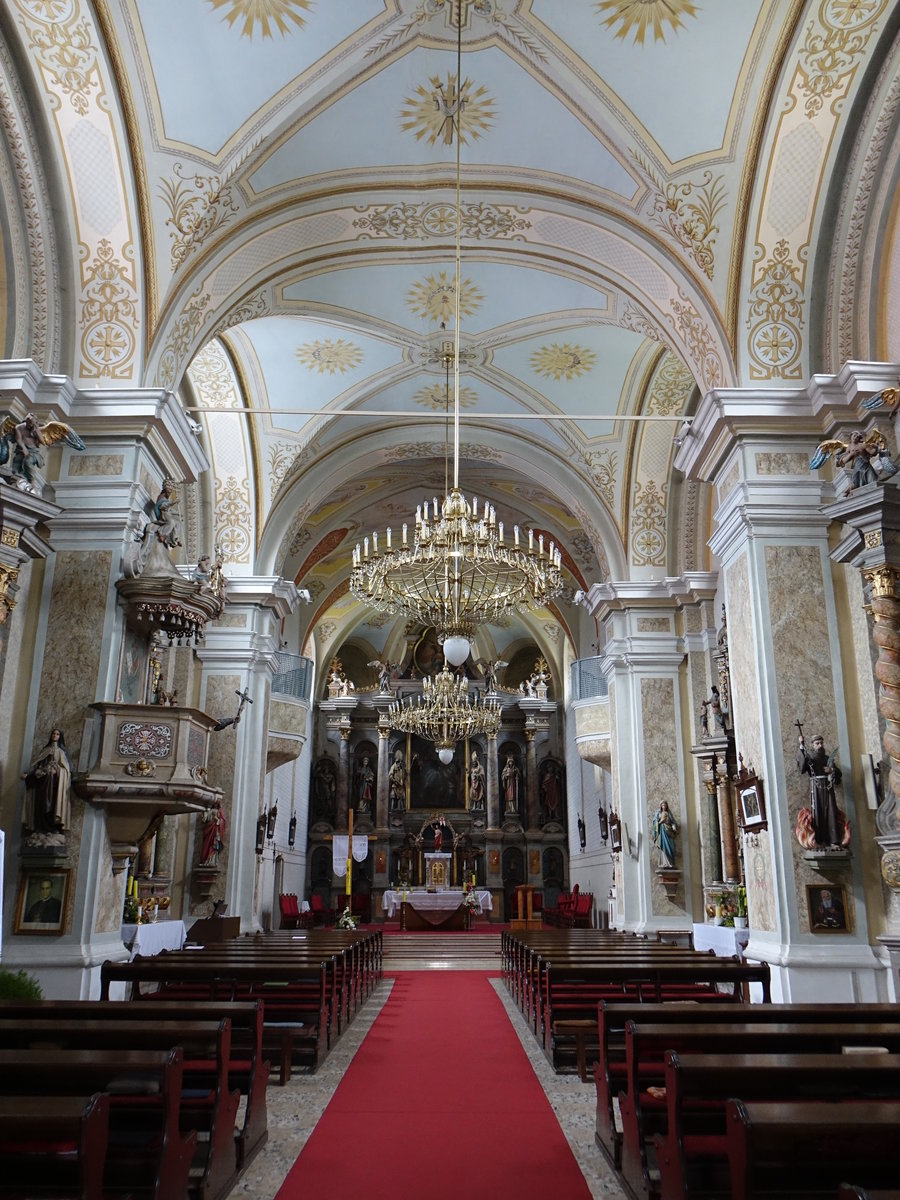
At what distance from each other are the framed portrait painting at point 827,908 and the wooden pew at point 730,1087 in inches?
153

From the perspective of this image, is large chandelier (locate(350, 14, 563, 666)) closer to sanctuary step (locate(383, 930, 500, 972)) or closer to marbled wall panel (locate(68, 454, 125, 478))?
marbled wall panel (locate(68, 454, 125, 478))

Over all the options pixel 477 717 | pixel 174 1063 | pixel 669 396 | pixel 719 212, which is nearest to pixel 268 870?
pixel 477 717

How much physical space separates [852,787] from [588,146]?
18.5 ft

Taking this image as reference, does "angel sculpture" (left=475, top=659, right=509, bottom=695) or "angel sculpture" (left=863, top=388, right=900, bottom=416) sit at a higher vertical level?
"angel sculpture" (left=475, top=659, right=509, bottom=695)

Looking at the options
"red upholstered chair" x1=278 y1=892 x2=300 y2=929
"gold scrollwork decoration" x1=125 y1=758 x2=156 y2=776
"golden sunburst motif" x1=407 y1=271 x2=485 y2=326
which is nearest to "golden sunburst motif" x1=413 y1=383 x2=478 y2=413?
"golden sunburst motif" x1=407 y1=271 x2=485 y2=326

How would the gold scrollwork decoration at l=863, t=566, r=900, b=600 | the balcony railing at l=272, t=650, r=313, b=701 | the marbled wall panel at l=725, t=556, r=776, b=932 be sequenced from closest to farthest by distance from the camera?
the gold scrollwork decoration at l=863, t=566, r=900, b=600
the marbled wall panel at l=725, t=556, r=776, b=932
the balcony railing at l=272, t=650, r=313, b=701

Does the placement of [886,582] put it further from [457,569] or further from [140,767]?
[140,767]

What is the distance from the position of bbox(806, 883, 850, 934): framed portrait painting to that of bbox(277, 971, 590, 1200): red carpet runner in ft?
7.46

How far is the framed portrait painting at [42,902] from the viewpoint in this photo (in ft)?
22.2

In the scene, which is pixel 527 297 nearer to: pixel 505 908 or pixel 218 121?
pixel 218 121

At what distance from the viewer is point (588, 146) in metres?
8.27

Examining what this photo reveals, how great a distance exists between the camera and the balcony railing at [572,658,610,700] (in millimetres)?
14867

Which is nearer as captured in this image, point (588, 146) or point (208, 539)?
point (588, 146)

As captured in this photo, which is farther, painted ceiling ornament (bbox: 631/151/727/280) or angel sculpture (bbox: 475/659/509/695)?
angel sculpture (bbox: 475/659/509/695)
